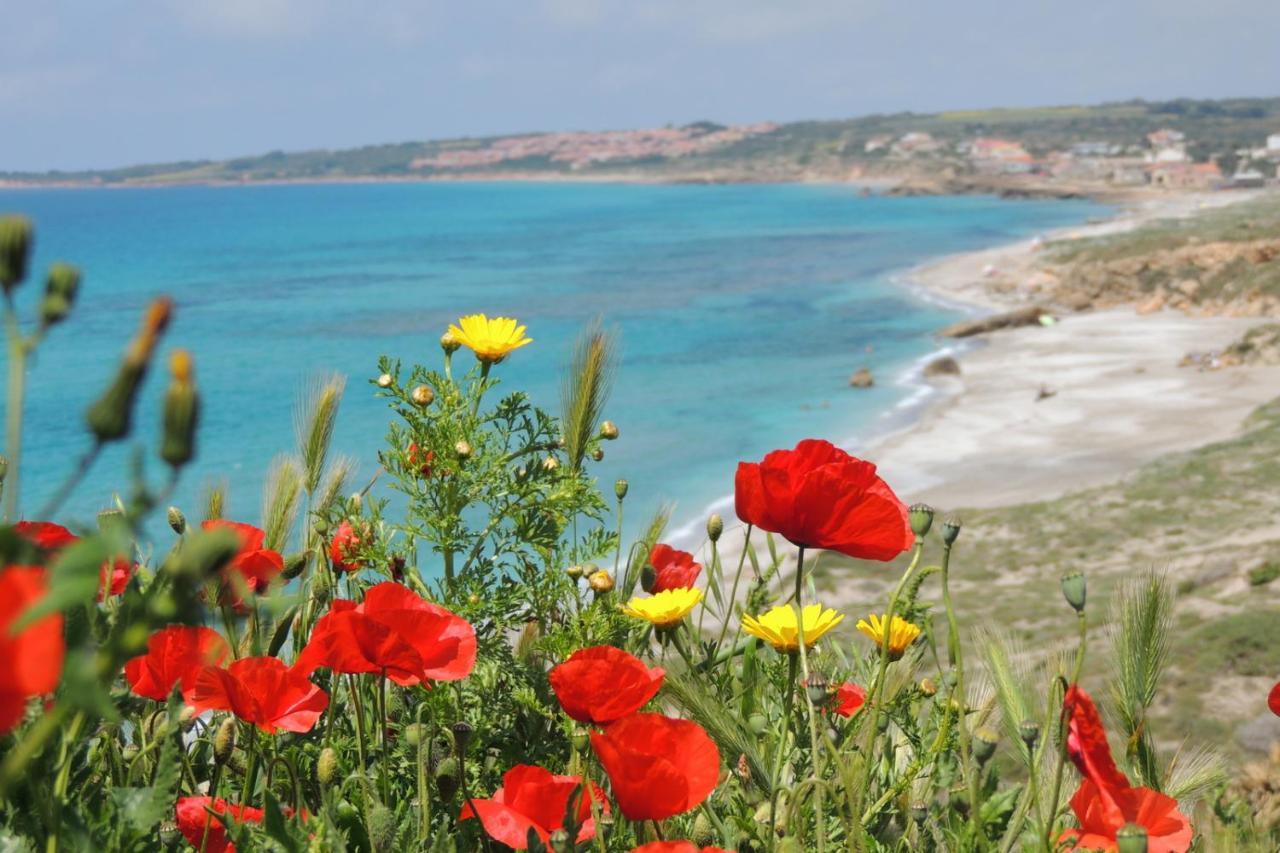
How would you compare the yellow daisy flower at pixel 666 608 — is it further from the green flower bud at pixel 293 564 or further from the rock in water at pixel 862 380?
the rock in water at pixel 862 380

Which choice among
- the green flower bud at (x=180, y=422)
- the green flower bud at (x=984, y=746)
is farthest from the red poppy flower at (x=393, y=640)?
the green flower bud at (x=180, y=422)

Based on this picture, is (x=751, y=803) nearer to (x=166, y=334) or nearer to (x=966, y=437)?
(x=166, y=334)

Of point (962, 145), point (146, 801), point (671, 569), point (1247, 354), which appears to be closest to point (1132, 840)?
point (146, 801)

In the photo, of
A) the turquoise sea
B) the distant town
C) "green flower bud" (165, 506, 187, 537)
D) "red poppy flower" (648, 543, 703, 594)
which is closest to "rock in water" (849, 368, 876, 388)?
the turquoise sea

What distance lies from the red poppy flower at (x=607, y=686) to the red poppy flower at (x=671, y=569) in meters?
0.53

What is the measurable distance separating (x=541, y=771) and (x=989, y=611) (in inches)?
409

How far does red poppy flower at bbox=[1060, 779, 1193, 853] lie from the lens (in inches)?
50.6

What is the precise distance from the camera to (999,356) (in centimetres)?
3108

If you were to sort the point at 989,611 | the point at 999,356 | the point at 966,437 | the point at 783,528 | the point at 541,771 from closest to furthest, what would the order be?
the point at 541,771, the point at 783,528, the point at 989,611, the point at 966,437, the point at 999,356

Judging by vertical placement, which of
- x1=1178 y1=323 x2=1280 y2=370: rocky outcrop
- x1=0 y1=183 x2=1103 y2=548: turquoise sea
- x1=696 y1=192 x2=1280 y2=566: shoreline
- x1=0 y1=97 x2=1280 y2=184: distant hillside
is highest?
x1=0 y1=97 x2=1280 y2=184: distant hillside

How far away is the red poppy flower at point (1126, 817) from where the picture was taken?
1285 millimetres

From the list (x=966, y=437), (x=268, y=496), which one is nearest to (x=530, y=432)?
(x=268, y=496)

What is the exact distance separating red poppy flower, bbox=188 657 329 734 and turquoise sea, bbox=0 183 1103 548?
0.43 m

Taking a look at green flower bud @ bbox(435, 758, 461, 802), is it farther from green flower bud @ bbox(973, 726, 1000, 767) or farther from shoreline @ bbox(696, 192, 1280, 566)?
shoreline @ bbox(696, 192, 1280, 566)
